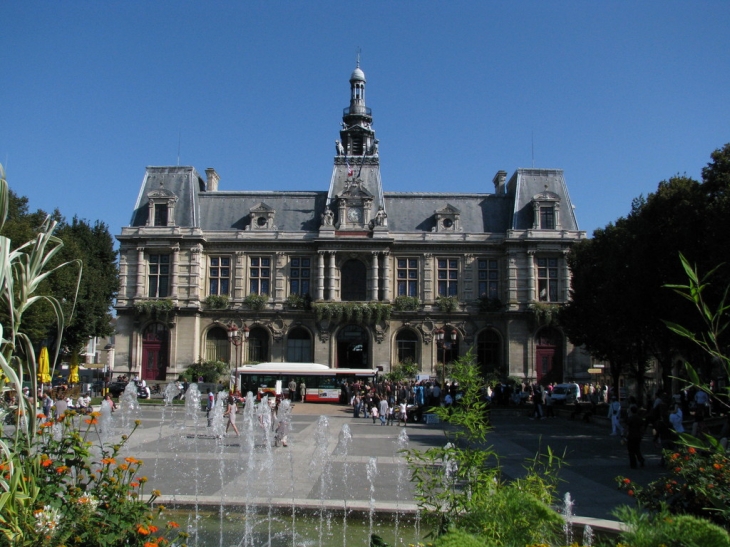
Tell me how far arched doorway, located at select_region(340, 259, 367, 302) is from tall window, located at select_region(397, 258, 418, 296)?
8.67 feet

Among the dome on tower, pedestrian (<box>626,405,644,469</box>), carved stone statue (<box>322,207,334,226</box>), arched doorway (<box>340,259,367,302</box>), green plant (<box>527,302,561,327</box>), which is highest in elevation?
the dome on tower

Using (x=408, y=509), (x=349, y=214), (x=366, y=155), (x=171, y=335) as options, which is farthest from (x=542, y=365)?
(x=408, y=509)

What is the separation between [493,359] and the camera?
53.2m

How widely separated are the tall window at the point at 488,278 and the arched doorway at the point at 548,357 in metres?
4.52

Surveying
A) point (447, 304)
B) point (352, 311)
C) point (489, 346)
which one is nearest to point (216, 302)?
point (352, 311)

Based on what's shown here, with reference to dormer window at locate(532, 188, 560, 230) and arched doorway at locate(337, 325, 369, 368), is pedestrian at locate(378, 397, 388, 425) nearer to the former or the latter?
arched doorway at locate(337, 325, 369, 368)

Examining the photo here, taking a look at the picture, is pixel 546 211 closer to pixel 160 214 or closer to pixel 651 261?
pixel 651 261

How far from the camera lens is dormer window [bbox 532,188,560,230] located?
2092 inches

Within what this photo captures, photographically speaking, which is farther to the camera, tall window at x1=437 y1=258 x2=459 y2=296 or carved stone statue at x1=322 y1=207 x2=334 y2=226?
tall window at x1=437 y1=258 x2=459 y2=296

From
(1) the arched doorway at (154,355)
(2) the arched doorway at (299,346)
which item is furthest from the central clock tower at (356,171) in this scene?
(1) the arched doorway at (154,355)

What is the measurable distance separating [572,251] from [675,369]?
1837 centimetres

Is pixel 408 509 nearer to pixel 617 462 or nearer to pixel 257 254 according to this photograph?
pixel 617 462

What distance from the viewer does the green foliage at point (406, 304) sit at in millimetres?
52281

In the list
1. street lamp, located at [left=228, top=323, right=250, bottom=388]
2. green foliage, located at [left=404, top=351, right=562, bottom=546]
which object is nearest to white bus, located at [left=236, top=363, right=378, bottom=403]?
street lamp, located at [left=228, top=323, right=250, bottom=388]
